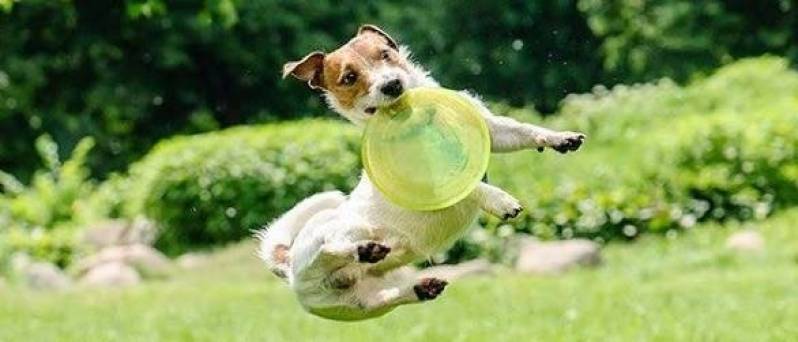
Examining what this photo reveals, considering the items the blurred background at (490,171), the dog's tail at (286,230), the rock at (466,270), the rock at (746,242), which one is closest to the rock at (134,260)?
the blurred background at (490,171)

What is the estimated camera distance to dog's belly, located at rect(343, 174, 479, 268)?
3.99 meters

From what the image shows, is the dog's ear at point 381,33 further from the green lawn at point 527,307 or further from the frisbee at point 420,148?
the green lawn at point 527,307

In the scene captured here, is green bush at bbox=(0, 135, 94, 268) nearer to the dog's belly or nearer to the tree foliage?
the tree foliage

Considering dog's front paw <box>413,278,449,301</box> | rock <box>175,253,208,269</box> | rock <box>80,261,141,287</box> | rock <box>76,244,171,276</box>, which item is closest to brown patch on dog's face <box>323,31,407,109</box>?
dog's front paw <box>413,278,449,301</box>

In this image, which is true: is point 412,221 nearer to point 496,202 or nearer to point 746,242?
point 496,202

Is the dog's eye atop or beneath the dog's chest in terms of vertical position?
atop

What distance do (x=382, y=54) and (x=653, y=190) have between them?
38.6 feet

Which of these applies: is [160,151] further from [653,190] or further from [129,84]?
[129,84]

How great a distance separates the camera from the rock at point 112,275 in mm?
14711

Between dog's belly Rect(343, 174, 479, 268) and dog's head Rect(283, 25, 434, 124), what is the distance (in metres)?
0.19

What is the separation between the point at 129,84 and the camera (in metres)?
24.4

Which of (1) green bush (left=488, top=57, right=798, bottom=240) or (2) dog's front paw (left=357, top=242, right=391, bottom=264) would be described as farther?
(1) green bush (left=488, top=57, right=798, bottom=240)

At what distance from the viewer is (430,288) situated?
378cm

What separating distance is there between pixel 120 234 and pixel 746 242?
6235mm
